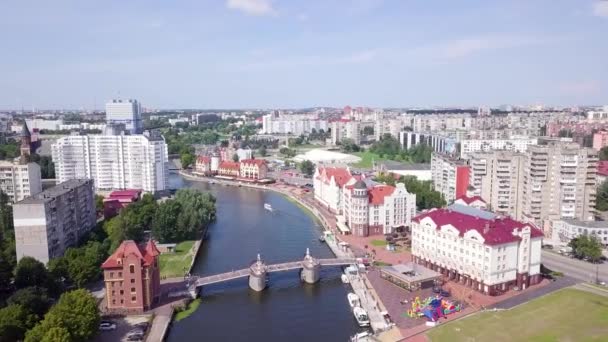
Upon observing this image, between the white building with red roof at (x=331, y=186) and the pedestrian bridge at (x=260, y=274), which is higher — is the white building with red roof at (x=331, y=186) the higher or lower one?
the higher one

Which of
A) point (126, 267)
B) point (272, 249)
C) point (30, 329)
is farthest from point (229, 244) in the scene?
point (30, 329)

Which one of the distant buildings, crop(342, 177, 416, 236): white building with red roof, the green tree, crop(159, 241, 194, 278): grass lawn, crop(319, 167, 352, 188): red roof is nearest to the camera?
the green tree

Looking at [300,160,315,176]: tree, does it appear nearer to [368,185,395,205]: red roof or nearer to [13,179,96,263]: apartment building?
[368,185,395,205]: red roof

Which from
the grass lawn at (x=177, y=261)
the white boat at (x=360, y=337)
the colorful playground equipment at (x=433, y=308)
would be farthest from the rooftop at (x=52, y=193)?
the colorful playground equipment at (x=433, y=308)

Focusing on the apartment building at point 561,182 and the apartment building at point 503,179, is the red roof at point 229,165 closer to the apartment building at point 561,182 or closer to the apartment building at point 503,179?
the apartment building at point 503,179

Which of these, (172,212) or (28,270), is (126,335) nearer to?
(28,270)

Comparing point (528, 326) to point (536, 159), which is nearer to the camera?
point (528, 326)

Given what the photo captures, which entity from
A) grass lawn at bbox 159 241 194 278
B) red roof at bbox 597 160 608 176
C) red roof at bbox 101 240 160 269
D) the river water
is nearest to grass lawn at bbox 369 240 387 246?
the river water
